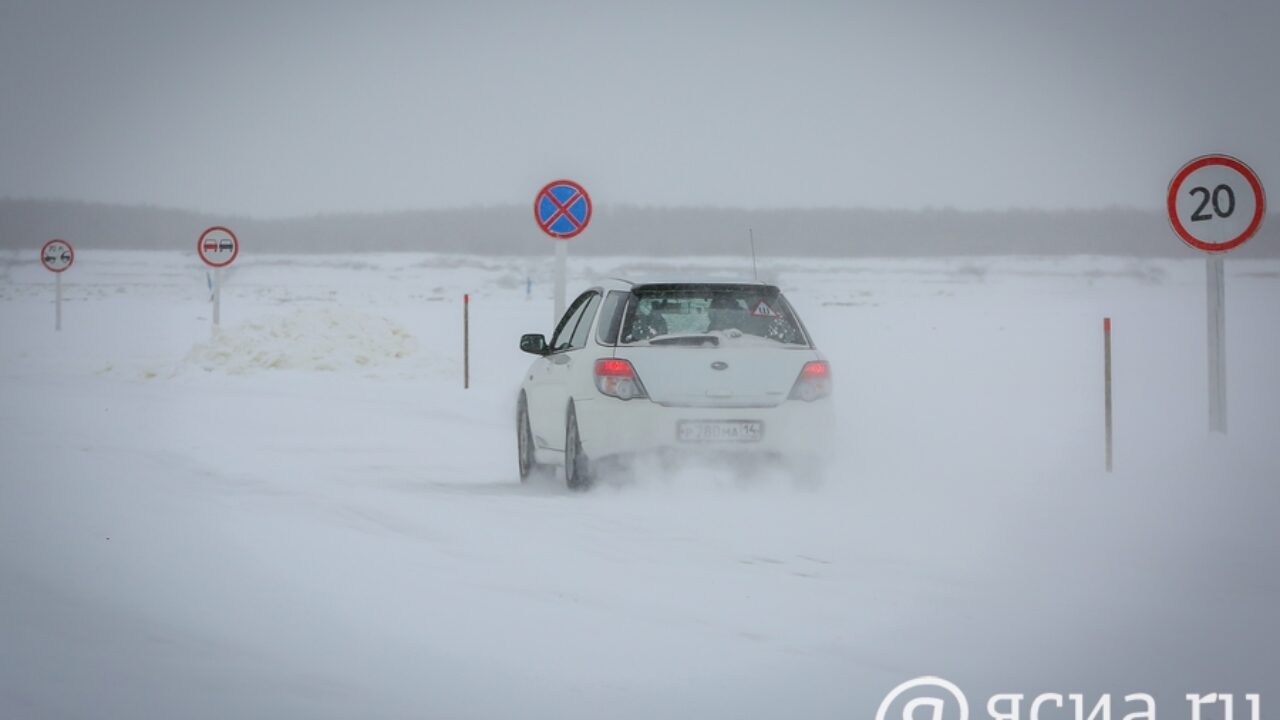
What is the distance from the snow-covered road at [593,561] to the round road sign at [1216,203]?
5.74ft

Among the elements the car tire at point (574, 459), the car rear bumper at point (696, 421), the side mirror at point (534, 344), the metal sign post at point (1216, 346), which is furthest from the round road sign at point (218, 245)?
the metal sign post at point (1216, 346)

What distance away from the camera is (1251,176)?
10.6m

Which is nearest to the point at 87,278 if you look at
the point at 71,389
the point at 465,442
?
the point at 71,389

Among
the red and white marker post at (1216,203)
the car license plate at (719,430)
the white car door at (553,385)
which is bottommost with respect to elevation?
the car license plate at (719,430)

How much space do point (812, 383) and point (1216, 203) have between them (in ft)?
12.5

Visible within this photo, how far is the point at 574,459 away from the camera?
9.65 meters

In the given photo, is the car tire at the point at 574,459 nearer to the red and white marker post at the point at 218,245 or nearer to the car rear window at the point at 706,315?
the car rear window at the point at 706,315

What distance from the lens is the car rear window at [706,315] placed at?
9.58 meters

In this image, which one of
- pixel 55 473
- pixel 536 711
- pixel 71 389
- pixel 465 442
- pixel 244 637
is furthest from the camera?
pixel 71 389

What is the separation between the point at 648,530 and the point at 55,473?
4706 millimetres

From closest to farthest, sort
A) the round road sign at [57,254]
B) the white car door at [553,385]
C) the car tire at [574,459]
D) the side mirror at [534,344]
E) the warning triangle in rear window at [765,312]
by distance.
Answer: the car tire at [574,459] < the warning triangle in rear window at [765,312] < the white car door at [553,385] < the side mirror at [534,344] < the round road sign at [57,254]

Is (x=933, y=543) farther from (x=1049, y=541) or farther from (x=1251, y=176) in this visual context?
(x=1251, y=176)

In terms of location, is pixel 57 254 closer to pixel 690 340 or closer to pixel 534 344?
pixel 534 344

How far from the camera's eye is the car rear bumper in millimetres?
9211
